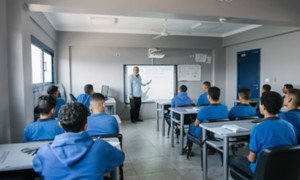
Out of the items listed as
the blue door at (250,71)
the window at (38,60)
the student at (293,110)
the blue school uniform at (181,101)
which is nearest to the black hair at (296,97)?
the student at (293,110)

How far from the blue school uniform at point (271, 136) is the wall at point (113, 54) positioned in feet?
17.5

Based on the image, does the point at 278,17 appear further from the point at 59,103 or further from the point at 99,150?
the point at 59,103

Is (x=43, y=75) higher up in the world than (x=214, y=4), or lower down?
lower down

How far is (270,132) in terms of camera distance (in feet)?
6.09

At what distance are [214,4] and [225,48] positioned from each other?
4.46 meters

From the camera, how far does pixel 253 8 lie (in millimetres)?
Result: 3723

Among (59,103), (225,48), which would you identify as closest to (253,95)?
(225,48)

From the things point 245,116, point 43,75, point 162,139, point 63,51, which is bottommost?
point 162,139

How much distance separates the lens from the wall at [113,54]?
6445 mm

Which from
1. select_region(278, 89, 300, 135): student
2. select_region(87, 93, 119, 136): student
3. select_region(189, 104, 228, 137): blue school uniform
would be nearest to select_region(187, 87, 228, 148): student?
select_region(189, 104, 228, 137): blue school uniform

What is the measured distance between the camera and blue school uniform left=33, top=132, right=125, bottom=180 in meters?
1.28

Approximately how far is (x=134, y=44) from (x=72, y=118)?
5.56m

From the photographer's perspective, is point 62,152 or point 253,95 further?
point 253,95

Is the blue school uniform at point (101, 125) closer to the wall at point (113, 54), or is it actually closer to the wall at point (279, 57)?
the wall at point (113, 54)
